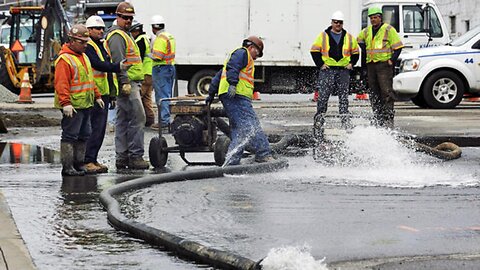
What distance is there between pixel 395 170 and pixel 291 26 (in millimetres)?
15473

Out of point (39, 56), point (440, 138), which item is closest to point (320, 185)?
point (440, 138)

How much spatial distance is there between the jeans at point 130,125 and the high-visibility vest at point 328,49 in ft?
14.3

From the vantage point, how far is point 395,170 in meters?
12.9

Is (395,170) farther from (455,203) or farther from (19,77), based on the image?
(19,77)

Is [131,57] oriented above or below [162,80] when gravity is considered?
above

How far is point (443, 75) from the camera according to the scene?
77.3 feet

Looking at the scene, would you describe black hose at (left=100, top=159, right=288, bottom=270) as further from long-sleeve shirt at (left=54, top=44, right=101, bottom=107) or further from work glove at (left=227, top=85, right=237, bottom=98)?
long-sleeve shirt at (left=54, top=44, right=101, bottom=107)

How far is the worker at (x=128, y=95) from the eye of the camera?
1330cm

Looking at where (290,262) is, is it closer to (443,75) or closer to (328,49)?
(328,49)

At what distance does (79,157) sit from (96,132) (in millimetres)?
494

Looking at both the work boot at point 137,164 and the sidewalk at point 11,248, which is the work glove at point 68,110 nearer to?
the work boot at point 137,164

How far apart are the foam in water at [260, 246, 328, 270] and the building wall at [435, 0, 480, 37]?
108 feet

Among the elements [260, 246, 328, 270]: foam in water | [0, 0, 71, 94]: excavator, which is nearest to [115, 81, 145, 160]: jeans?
[260, 246, 328, 270]: foam in water

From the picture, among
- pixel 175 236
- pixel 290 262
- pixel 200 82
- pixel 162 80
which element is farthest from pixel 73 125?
pixel 200 82
